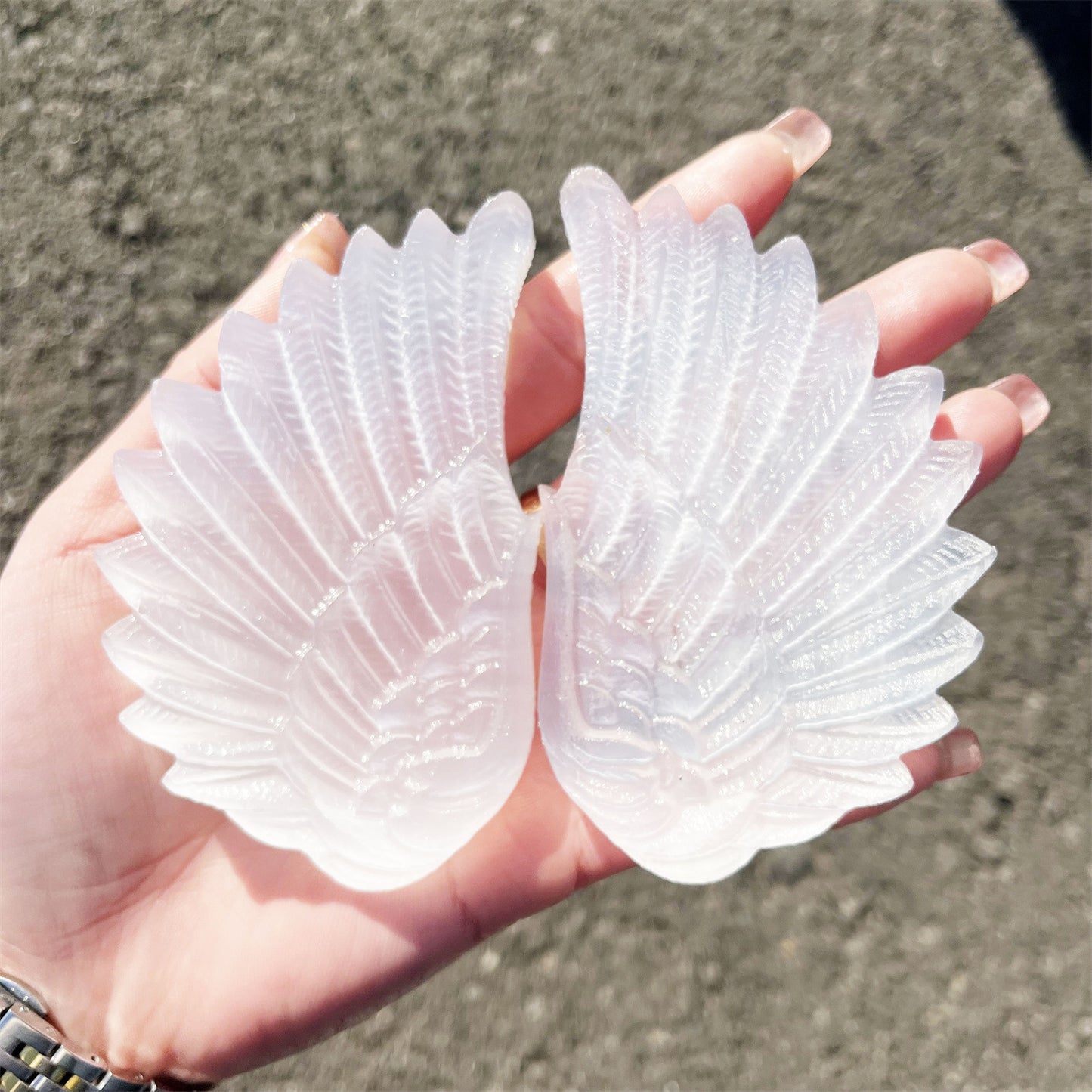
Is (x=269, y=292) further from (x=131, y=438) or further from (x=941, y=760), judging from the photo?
(x=941, y=760)

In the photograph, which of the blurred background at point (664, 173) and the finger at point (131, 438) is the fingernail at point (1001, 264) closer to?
the blurred background at point (664, 173)

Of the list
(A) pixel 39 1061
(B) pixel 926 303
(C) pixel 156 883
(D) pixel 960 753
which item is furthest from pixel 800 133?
(A) pixel 39 1061

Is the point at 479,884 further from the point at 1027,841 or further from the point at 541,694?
the point at 1027,841

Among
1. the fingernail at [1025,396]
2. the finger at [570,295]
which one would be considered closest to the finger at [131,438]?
the finger at [570,295]

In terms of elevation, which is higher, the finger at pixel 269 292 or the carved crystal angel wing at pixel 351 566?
the finger at pixel 269 292

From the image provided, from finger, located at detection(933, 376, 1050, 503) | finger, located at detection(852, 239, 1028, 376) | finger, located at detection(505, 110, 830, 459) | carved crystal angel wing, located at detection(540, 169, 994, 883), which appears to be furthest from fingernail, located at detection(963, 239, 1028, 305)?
carved crystal angel wing, located at detection(540, 169, 994, 883)
